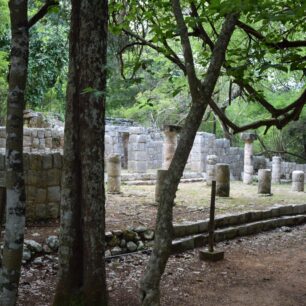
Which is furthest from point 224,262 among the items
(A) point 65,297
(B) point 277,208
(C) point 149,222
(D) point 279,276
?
(B) point 277,208

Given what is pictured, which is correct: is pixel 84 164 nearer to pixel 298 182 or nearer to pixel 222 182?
pixel 222 182

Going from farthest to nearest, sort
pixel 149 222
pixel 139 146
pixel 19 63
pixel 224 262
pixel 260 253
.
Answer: pixel 139 146 → pixel 149 222 → pixel 260 253 → pixel 224 262 → pixel 19 63

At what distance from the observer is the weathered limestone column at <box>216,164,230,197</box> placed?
13.4 metres

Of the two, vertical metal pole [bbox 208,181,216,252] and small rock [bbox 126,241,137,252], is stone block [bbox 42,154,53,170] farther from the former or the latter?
vertical metal pole [bbox 208,181,216,252]

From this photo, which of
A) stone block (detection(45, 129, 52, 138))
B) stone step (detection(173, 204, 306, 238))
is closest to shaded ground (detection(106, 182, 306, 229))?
stone step (detection(173, 204, 306, 238))

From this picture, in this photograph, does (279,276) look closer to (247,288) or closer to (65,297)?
(247,288)

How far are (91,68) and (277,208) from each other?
8.33 meters

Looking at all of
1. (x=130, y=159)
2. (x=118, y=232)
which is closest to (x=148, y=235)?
(x=118, y=232)

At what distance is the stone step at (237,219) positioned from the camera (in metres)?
8.57

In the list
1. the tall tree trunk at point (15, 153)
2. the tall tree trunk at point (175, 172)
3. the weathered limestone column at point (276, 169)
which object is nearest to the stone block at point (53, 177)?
the tall tree trunk at point (15, 153)

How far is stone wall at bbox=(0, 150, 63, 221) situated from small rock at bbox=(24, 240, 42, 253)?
149 cm

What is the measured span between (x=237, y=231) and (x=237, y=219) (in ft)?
1.89

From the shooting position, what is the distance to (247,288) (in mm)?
6223

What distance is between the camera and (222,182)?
44.3 feet
